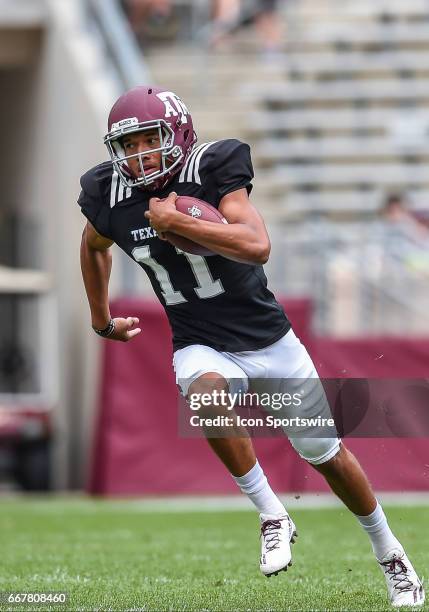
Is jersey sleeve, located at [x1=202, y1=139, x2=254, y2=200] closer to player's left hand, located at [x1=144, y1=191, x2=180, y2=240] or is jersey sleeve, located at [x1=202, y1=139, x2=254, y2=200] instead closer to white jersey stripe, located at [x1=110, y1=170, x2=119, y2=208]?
player's left hand, located at [x1=144, y1=191, x2=180, y2=240]

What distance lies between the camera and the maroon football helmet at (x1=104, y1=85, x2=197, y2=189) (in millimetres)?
4582

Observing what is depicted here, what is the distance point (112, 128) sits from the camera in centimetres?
461

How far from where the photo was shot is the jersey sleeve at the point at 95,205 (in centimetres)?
486

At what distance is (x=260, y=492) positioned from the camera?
475cm

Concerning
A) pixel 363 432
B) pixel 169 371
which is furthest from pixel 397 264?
pixel 363 432

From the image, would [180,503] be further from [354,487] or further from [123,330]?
[354,487]

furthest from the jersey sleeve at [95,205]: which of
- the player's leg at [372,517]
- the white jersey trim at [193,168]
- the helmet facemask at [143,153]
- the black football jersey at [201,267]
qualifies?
the player's leg at [372,517]

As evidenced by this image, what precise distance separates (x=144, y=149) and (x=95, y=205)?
1.22ft

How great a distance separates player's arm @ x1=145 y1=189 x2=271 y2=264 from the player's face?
0.16m

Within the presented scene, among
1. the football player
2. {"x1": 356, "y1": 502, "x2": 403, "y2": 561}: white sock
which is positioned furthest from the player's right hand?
{"x1": 356, "y1": 502, "x2": 403, "y2": 561}: white sock

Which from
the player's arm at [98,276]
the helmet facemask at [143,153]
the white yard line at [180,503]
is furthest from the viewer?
the white yard line at [180,503]

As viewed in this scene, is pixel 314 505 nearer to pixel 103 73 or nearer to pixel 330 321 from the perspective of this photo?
pixel 330 321

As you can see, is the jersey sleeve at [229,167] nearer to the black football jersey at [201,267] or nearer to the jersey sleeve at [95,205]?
the black football jersey at [201,267]

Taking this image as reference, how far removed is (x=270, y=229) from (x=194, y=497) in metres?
2.41
